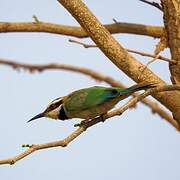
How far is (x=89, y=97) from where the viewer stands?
1975 mm

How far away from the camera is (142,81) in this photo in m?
1.86

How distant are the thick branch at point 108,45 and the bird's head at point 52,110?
1.29 feet

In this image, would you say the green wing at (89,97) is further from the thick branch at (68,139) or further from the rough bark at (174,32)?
the rough bark at (174,32)

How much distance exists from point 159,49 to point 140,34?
1.12 feet

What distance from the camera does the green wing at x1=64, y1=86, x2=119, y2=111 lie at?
6.20ft

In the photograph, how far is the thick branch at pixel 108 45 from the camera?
1812 millimetres

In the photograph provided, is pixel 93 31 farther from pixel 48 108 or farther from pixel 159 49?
pixel 48 108

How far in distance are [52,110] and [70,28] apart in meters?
0.39

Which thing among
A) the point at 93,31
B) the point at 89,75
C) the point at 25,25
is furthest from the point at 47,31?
the point at 89,75

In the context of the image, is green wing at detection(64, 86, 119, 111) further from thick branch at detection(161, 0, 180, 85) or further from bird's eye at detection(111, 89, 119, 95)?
thick branch at detection(161, 0, 180, 85)

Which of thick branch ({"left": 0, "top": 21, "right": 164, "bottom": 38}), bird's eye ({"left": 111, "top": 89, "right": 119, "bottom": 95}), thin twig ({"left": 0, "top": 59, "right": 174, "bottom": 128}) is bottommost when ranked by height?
thin twig ({"left": 0, "top": 59, "right": 174, "bottom": 128})

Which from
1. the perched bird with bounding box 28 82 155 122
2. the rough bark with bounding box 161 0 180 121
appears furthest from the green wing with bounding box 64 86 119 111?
the rough bark with bounding box 161 0 180 121

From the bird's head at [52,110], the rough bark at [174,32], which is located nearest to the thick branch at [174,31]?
the rough bark at [174,32]

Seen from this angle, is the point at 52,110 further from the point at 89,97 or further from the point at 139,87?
the point at 139,87
